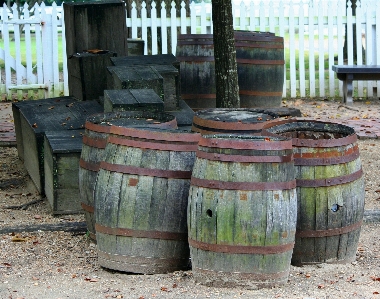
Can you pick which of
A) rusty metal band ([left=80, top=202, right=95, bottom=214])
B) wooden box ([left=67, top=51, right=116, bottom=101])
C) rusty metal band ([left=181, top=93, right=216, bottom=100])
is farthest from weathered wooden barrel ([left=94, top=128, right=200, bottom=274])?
rusty metal band ([left=181, top=93, right=216, bottom=100])

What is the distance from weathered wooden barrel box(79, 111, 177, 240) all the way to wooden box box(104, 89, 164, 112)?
1.58 feet

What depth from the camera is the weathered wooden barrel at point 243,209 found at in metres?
4.61

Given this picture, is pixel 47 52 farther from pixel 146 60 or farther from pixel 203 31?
pixel 146 60

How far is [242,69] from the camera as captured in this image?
9070mm

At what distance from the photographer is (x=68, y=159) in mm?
6828

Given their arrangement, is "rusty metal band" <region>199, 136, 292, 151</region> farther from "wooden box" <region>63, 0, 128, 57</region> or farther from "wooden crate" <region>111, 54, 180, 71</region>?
"wooden box" <region>63, 0, 128, 57</region>

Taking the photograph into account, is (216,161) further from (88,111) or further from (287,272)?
(88,111)

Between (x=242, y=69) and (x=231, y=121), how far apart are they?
3.07 metres

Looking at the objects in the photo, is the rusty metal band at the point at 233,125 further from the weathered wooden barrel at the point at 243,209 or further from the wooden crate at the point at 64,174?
the wooden crate at the point at 64,174

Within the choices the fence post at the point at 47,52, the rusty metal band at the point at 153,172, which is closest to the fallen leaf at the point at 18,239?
the rusty metal band at the point at 153,172

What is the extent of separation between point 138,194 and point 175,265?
0.60 meters

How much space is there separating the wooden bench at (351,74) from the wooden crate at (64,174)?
7.22m

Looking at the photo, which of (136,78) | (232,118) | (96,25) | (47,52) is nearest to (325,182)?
(232,118)

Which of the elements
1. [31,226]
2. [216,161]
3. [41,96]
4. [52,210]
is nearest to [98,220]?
[216,161]
